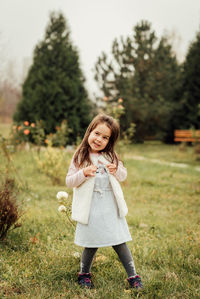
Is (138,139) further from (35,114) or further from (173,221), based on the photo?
(173,221)

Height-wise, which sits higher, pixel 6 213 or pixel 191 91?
pixel 191 91

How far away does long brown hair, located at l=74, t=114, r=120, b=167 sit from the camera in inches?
89.3

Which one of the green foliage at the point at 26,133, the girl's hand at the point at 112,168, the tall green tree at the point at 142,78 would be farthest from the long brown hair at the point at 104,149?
the tall green tree at the point at 142,78

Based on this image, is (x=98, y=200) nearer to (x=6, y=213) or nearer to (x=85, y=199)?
(x=85, y=199)

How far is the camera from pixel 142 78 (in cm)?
1515

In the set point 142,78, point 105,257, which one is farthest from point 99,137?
point 142,78

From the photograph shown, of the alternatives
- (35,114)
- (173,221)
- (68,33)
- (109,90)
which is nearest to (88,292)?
(173,221)

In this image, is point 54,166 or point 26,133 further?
point 26,133

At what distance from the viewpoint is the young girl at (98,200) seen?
2.12m

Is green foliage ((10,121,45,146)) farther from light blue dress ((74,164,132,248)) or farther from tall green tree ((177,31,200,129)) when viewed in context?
tall green tree ((177,31,200,129))

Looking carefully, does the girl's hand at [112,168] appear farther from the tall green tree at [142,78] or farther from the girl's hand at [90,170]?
the tall green tree at [142,78]

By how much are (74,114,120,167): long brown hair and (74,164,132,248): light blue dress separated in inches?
6.0

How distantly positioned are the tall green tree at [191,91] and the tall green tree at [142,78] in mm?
579

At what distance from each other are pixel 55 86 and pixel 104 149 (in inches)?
353
